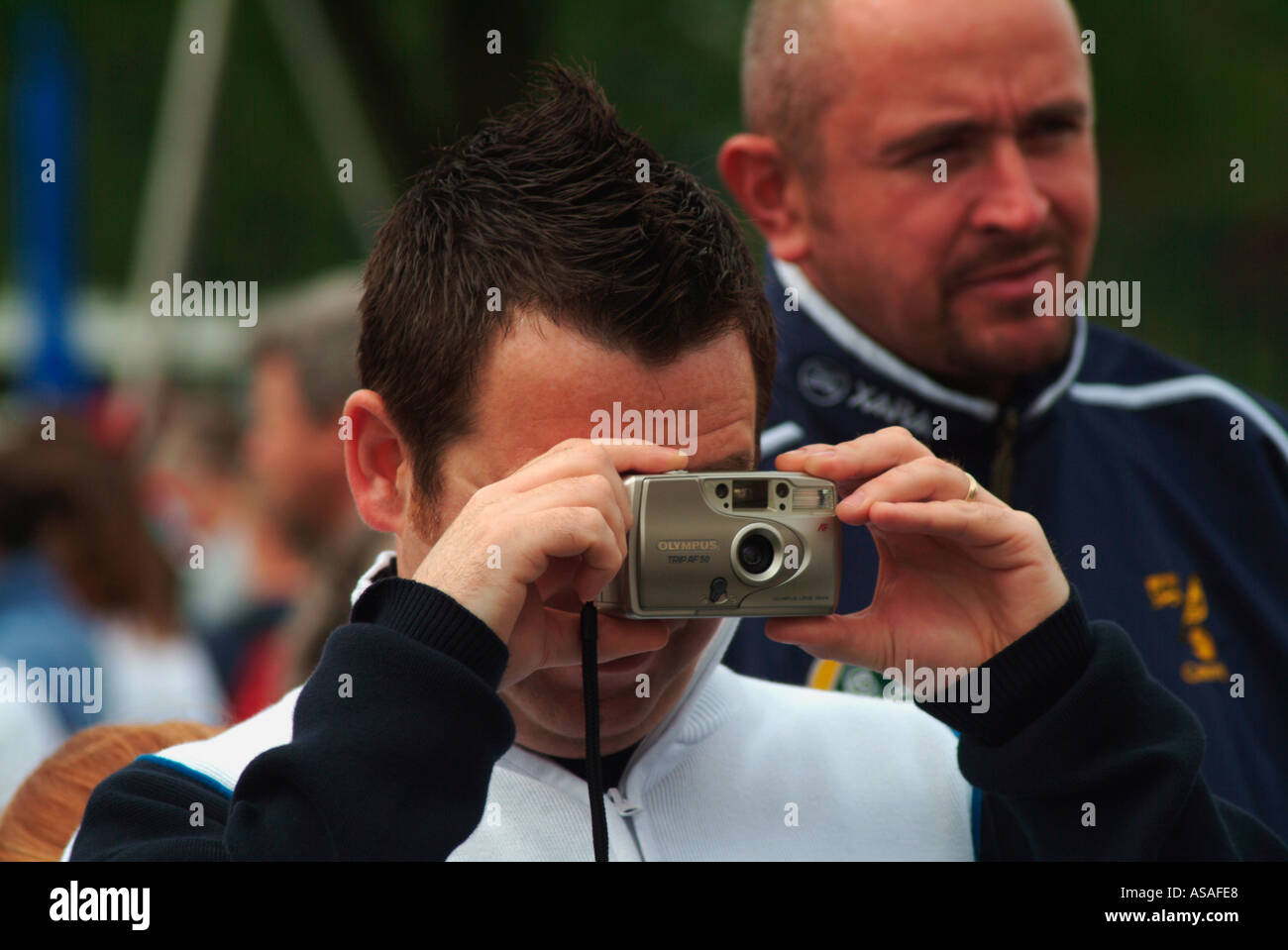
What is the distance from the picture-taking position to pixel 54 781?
249 cm

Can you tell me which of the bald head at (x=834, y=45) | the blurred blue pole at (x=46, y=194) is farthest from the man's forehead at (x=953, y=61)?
the blurred blue pole at (x=46, y=194)

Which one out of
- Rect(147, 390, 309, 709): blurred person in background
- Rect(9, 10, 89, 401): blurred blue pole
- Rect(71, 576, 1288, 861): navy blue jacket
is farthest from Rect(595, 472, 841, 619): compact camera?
Rect(9, 10, 89, 401): blurred blue pole

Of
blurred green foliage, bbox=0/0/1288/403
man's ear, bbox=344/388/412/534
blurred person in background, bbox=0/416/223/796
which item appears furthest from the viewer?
blurred green foliage, bbox=0/0/1288/403

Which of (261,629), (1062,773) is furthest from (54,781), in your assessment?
(261,629)

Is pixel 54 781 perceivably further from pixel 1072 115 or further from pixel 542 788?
pixel 1072 115

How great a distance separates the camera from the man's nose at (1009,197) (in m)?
3.07

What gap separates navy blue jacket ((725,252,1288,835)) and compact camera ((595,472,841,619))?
36.9 inches

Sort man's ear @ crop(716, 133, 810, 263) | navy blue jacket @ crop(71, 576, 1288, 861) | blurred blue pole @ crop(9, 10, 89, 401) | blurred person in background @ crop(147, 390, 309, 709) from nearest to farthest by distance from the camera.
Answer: navy blue jacket @ crop(71, 576, 1288, 861)
man's ear @ crop(716, 133, 810, 263)
blurred person in background @ crop(147, 390, 309, 709)
blurred blue pole @ crop(9, 10, 89, 401)

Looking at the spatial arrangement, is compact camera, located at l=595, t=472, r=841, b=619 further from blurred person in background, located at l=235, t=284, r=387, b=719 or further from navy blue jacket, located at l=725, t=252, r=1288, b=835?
blurred person in background, located at l=235, t=284, r=387, b=719

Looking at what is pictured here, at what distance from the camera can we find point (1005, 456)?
10.3 feet

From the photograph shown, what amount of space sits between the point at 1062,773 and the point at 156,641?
3728mm

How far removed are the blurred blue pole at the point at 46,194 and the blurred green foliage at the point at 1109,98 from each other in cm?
55

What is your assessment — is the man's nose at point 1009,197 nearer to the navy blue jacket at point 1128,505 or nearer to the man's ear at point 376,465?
the navy blue jacket at point 1128,505

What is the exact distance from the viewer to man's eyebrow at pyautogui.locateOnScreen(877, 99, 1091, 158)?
3.09 m
